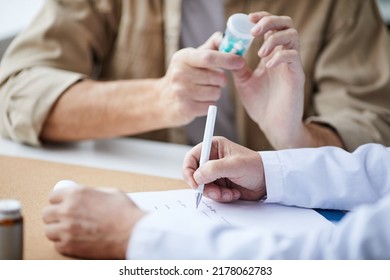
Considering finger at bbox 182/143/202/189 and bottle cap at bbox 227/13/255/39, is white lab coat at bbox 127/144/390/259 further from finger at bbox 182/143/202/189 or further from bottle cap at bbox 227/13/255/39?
bottle cap at bbox 227/13/255/39

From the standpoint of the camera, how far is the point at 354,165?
2.90 feet

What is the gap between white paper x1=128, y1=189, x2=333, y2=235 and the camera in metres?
0.79

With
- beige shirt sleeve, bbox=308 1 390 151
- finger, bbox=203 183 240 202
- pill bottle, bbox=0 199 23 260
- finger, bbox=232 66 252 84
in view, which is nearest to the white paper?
finger, bbox=203 183 240 202

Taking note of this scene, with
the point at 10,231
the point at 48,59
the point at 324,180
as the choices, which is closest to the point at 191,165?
the point at 324,180

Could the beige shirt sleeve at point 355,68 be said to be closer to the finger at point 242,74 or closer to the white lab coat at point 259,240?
the finger at point 242,74

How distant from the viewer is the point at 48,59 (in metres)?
1.29

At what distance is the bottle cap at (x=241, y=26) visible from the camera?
0.98 metres

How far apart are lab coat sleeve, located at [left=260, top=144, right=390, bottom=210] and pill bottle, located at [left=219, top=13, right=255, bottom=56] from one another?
211 millimetres

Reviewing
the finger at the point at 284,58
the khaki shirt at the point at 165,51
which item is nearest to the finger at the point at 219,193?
the finger at the point at 284,58

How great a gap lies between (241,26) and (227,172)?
0.91 ft

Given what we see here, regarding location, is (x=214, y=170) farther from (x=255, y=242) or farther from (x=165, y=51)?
(x=165, y=51)
